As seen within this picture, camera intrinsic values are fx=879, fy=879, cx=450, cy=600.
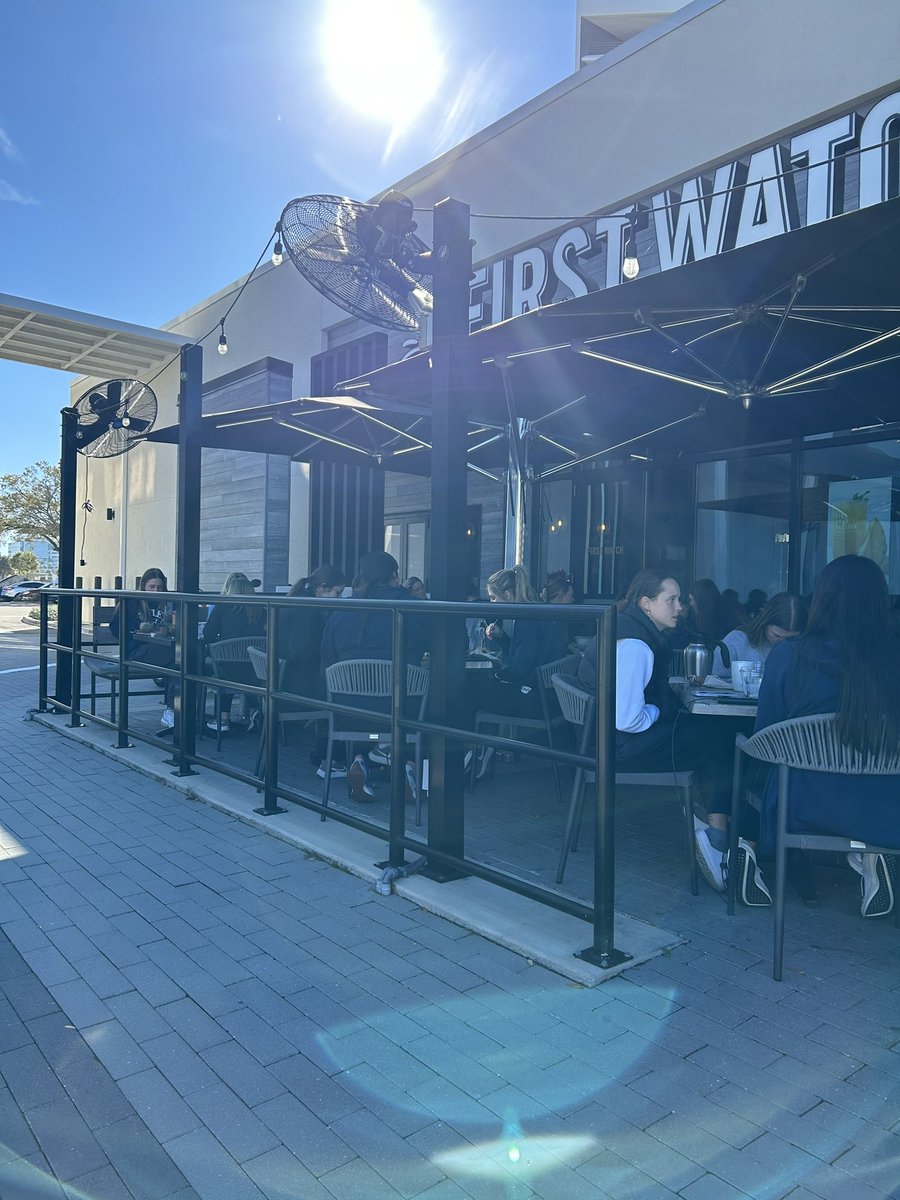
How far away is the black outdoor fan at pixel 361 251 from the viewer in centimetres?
536

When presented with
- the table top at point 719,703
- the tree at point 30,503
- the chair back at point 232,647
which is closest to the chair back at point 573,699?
the table top at point 719,703

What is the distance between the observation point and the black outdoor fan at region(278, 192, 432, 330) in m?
5.36

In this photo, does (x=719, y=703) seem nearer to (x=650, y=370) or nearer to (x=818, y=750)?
(x=818, y=750)

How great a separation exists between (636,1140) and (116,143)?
12.6 meters

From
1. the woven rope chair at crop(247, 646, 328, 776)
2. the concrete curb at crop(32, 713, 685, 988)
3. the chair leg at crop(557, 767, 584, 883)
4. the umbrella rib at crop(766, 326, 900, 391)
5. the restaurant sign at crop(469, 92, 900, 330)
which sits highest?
the restaurant sign at crop(469, 92, 900, 330)

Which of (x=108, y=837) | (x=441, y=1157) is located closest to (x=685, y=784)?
(x=441, y=1157)

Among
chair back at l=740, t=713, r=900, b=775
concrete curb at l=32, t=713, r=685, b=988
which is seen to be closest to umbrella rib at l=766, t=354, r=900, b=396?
chair back at l=740, t=713, r=900, b=775

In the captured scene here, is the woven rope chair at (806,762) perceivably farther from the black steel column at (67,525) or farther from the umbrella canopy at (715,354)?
the black steel column at (67,525)

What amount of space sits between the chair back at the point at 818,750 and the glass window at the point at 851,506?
4.43 meters

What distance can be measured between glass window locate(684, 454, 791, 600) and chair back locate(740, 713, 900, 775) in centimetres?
490

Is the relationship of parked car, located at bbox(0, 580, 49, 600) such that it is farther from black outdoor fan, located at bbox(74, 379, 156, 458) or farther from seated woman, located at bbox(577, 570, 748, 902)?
seated woman, located at bbox(577, 570, 748, 902)

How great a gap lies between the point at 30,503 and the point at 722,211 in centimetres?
4102

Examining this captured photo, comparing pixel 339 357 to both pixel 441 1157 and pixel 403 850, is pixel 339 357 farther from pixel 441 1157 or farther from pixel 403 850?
pixel 441 1157

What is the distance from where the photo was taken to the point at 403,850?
12.8 feet
